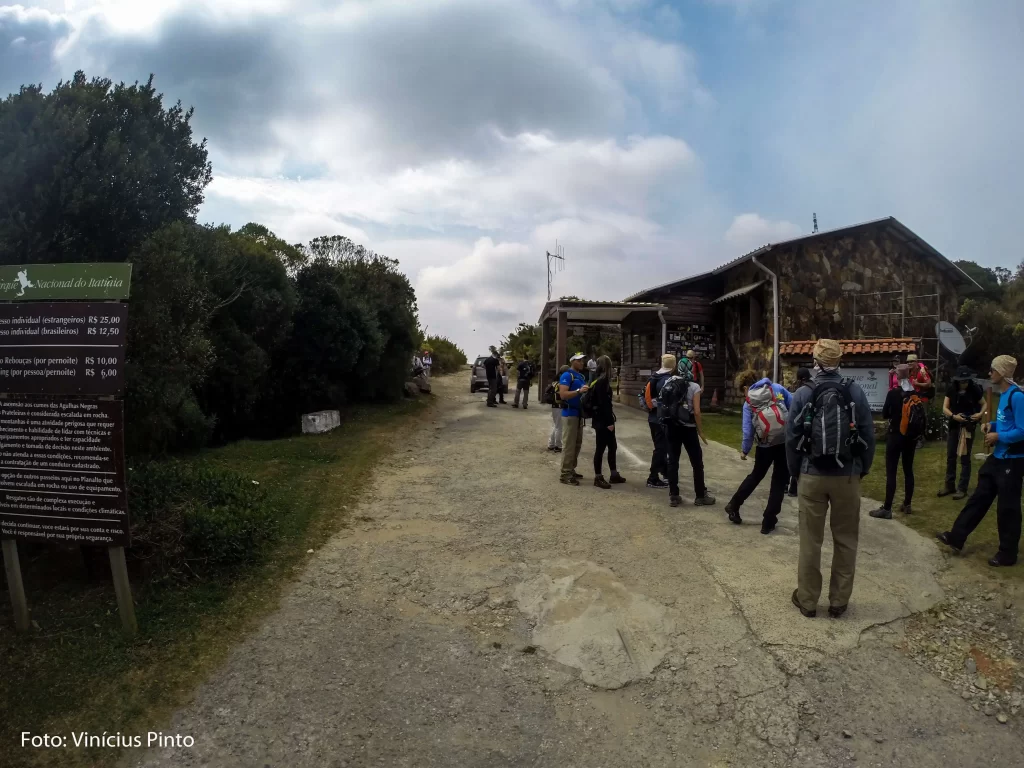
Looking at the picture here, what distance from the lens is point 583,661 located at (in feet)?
14.4

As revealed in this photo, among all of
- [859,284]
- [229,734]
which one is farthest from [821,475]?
[859,284]

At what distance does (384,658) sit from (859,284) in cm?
1843

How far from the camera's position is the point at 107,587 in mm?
5320

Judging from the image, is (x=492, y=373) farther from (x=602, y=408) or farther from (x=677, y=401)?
(x=677, y=401)

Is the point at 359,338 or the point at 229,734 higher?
the point at 359,338

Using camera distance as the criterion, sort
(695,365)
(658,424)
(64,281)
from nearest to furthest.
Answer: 1. (64,281)
2. (658,424)
3. (695,365)

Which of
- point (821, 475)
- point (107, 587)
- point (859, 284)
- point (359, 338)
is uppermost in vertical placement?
point (859, 284)

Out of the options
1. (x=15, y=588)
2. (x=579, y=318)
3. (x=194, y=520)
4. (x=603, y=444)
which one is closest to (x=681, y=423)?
(x=603, y=444)

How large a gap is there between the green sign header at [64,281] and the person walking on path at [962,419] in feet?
27.9

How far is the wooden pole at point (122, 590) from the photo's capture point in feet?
15.2

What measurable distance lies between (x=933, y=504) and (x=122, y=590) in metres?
8.43

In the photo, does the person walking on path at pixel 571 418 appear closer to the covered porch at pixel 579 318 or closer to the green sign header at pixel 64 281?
the green sign header at pixel 64 281

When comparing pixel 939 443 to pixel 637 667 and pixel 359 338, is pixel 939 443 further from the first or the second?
pixel 359 338

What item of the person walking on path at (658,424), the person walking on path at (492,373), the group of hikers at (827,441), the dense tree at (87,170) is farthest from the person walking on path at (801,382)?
the person walking on path at (492,373)
